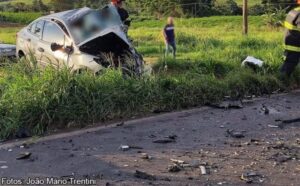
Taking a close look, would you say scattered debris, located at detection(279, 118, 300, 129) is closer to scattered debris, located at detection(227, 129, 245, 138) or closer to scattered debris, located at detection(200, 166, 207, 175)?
scattered debris, located at detection(227, 129, 245, 138)

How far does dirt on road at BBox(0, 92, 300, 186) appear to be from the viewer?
17.1 feet

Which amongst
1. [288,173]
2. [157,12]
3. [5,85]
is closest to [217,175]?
[288,173]

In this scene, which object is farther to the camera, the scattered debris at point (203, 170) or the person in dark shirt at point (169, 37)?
the person in dark shirt at point (169, 37)

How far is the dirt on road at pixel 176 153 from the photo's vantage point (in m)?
5.21

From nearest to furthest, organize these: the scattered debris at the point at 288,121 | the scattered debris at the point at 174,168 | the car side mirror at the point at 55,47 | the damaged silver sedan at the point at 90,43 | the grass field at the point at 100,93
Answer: the scattered debris at the point at 174,168 < the grass field at the point at 100,93 < the scattered debris at the point at 288,121 < the damaged silver sedan at the point at 90,43 < the car side mirror at the point at 55,47

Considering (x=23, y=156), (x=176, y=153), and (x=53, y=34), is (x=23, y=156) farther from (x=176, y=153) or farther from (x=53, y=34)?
(x=53, y=34)

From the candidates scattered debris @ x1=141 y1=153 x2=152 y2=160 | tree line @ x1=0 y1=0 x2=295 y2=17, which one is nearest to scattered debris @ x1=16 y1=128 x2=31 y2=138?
scattered debris @ x1=141 y1=153 x2=152 y2=160

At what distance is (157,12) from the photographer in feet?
185

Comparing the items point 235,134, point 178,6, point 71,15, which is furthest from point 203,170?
point 178,6

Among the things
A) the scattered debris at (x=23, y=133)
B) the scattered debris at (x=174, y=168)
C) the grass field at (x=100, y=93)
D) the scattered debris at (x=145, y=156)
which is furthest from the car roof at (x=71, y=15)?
the scattered debris at (x=174, y=168)

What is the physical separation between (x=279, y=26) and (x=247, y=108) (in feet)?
77.5

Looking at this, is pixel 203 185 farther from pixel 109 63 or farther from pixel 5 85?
pixel 109 63

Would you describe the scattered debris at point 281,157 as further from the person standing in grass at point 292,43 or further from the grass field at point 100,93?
the person standing in grass at point 292,43

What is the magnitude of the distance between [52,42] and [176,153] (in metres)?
5.13
